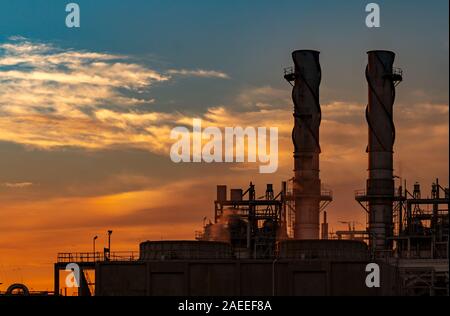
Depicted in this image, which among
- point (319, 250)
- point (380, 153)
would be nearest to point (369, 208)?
point (380, 153)

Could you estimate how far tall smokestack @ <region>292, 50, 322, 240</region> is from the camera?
10356 cm

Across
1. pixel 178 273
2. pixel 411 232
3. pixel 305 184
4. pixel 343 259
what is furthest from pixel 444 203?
pixel 178 273

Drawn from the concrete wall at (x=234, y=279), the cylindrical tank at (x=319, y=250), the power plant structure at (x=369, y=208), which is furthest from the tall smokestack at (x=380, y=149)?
the concrete wall at (x=234, y=279)

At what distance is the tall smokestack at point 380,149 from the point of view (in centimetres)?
10381

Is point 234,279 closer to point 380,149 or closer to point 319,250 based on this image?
point 319,250

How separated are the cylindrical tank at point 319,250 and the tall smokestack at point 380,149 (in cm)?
2204

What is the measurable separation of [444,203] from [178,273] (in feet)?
126

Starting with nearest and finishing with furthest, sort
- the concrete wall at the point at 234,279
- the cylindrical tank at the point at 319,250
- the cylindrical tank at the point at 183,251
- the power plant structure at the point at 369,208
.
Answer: the concrete wall at the point at 234,279 < the cylindrical tank at the point at 319,250 < the cylindrical tank at the point at 183,251 < the power plant structure at the point at 369,208

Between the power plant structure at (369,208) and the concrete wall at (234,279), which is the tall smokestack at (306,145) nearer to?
the power plant structure at (369,208)

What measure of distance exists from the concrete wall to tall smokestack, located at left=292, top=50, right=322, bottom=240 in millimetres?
24152

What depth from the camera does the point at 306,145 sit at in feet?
342

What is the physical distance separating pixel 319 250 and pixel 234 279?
7.34 meters
